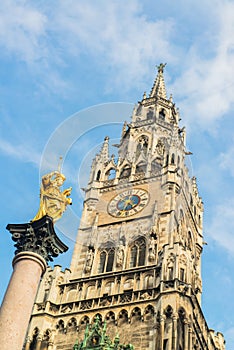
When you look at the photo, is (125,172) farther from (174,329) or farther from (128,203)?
(174,329)

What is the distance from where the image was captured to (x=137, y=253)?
3597 centimetres

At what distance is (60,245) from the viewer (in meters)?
21.5

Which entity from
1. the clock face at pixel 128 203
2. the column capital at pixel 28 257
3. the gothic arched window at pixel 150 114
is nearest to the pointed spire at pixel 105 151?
the gothic arched window at pixel 150 114

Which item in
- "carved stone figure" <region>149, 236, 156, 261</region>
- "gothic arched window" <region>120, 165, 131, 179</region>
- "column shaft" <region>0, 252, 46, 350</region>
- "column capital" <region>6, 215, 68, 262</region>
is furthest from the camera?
"gothic arched window" <region>120, 165, 131, 179</region>

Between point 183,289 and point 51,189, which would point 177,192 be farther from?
point 51,189

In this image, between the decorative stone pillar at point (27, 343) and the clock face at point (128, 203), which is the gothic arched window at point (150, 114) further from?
the decorative stone pillar at point (27, 343)

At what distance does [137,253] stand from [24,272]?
16820 millimetres

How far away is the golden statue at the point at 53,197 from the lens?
72.3 ft

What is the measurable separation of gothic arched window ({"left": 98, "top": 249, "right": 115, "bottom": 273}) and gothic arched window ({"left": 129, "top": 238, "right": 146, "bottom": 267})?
1170 millimetres

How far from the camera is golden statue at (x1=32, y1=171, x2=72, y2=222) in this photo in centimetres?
2203

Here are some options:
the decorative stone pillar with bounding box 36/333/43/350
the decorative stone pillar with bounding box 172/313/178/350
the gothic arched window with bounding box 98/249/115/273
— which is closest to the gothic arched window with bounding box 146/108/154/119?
the gothic arched window with bounding box 98/249/115/273

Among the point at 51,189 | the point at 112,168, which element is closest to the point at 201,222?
the point at 112,168

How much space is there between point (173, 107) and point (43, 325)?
2935 centimetres

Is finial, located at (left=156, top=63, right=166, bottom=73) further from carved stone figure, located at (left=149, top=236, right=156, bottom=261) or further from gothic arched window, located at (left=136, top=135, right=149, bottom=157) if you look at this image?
carved stone figure, located at (left=149, top=236, right=156, bottom=261)
